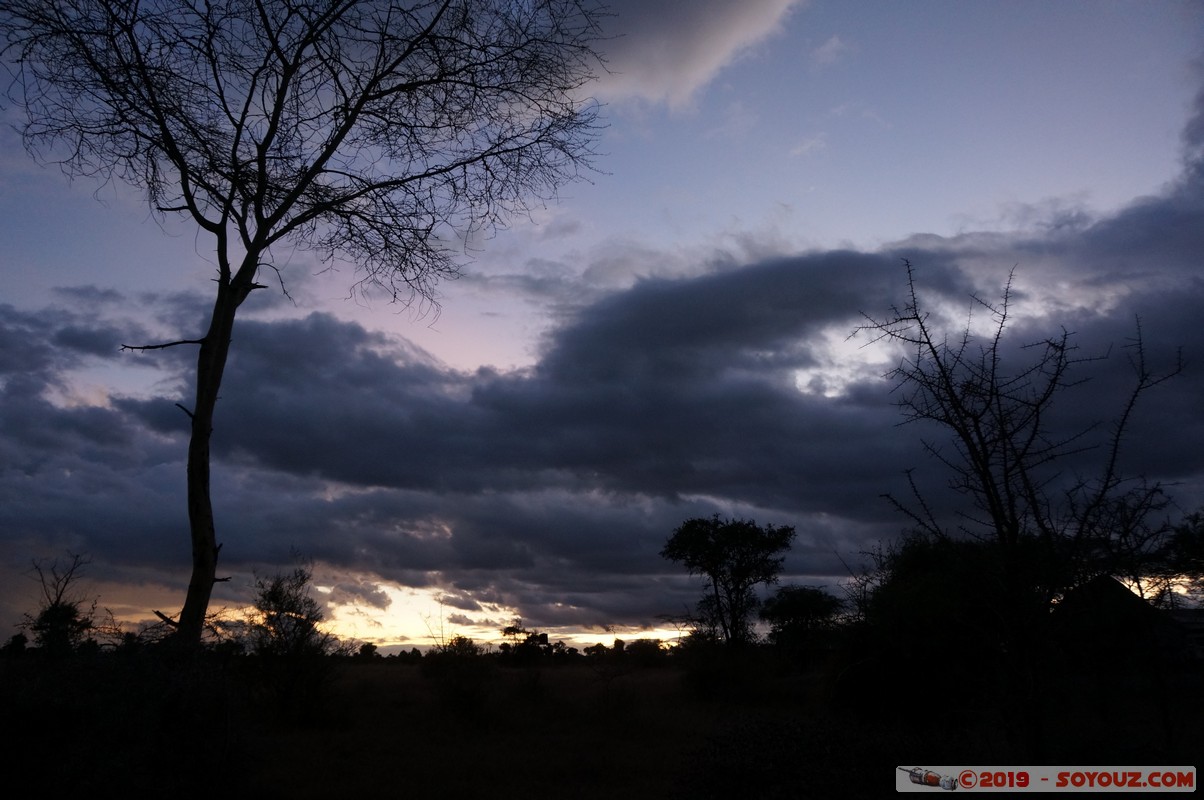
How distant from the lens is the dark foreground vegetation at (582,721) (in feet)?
18.7

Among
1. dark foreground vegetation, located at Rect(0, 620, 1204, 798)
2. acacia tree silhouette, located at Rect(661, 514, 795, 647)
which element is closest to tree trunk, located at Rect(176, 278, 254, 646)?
dark foreground vegetation, located at Rect(0, 620, 1204, 798)

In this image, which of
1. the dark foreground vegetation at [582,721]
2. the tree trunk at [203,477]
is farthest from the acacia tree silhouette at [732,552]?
the tree trunk at [203,477]

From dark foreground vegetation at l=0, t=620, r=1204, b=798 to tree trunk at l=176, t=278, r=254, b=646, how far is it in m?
0.33

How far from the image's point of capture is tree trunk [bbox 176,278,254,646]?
21.6 ft

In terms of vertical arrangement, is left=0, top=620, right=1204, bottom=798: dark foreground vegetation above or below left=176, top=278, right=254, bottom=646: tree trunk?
below

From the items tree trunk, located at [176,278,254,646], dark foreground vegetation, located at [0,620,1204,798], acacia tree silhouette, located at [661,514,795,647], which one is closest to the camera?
dark foreground vegetation, located at [0,620,1204,798]

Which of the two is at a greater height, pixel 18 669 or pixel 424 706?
pixel 18 669

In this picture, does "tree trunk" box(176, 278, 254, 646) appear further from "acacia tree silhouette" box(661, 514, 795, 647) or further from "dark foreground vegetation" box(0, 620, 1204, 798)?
"acacia tree silhouette" box(661, 514, 795, 647)

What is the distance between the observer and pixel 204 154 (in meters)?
7.27

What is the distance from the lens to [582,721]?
17750 mm

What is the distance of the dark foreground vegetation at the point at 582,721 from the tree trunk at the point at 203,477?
326mm

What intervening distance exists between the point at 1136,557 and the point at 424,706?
55.0 feet

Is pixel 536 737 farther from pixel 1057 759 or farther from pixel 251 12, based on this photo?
pixel 251 12

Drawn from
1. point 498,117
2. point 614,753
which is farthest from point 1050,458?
point 614,753
